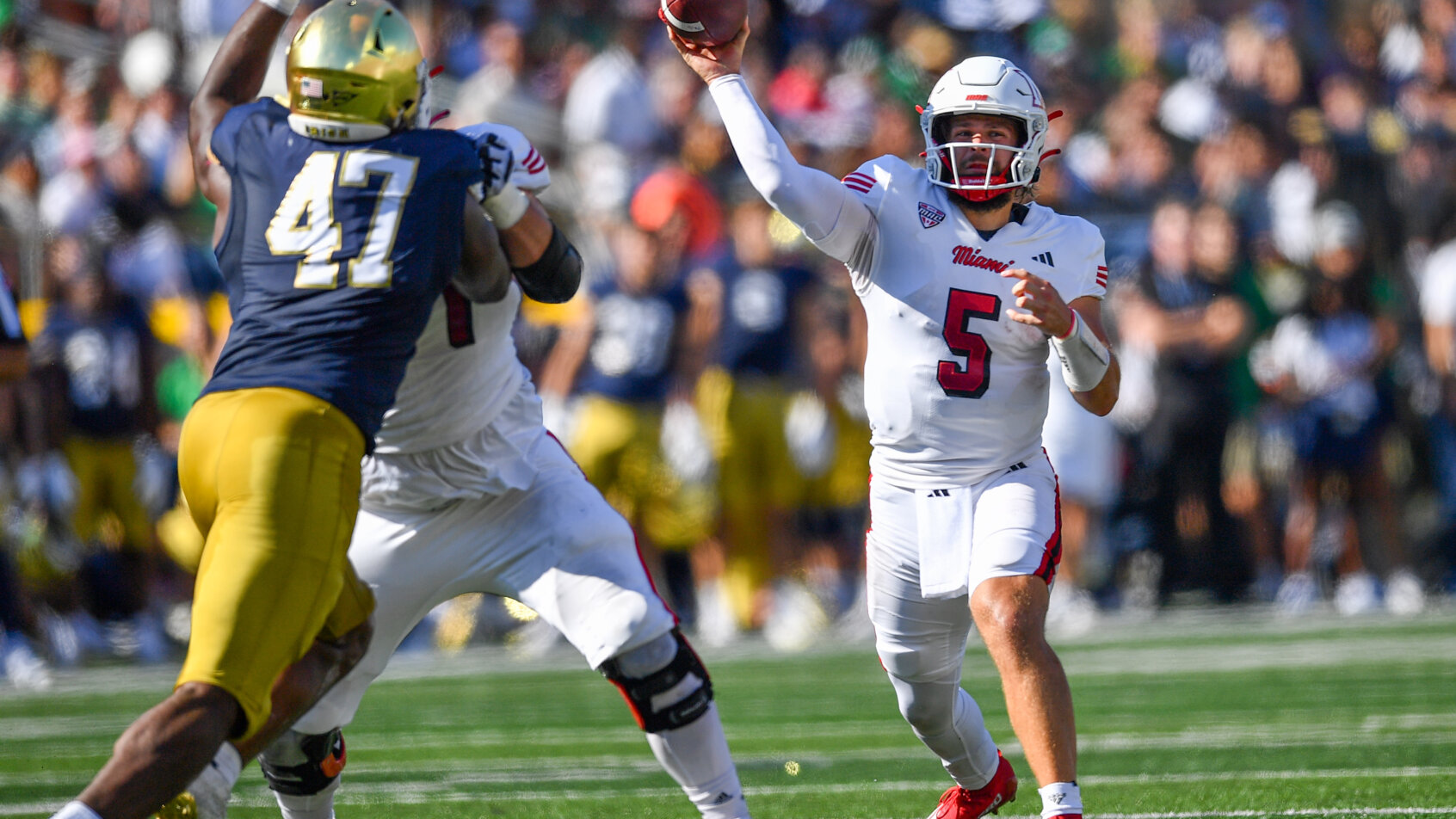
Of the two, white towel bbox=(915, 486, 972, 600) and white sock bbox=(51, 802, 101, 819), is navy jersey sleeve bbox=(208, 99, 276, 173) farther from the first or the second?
white towel bbox=(915, 486, 972, 600)

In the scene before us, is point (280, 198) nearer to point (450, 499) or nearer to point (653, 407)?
point (450, 499)

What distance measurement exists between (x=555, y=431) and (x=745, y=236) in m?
1.61

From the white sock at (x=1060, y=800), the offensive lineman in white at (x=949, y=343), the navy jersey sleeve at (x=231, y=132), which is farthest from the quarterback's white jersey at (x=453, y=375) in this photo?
the white sock at (x=1060, y=800)

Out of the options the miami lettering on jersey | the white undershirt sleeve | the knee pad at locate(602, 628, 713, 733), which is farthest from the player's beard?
the knee pad at locate(602, 628, 713, 733)

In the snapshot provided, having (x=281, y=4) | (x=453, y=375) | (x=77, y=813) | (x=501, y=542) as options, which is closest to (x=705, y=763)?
(x=501, y=542)

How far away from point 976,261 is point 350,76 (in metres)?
1.73

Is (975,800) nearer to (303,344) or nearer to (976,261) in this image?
(976,261)

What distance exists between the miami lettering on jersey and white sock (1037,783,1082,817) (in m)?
1.33

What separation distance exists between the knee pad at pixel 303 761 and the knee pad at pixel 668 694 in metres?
0.71

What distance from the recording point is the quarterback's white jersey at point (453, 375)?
410 centimetres

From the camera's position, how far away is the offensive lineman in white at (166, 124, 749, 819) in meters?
3.98

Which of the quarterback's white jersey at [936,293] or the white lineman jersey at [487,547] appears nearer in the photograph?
the white lineman jersey at [487,547]

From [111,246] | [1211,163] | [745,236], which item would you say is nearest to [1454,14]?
[1211,163]

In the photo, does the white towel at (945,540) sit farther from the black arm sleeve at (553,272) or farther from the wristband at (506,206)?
the wristband at (506,206)
